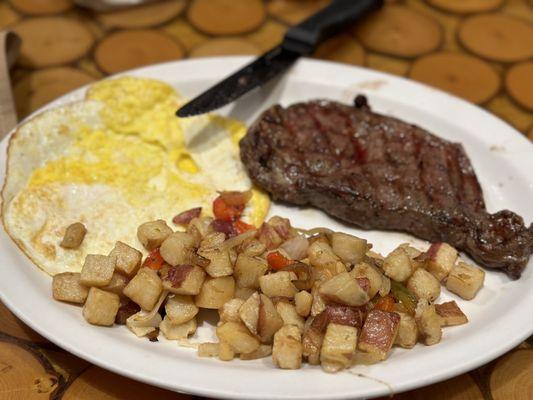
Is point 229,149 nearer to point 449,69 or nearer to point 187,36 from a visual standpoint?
point 187,36

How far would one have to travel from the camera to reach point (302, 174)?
2.90m

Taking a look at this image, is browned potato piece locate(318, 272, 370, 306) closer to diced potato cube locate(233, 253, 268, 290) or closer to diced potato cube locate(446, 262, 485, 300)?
diced potato cube locate(233, 253, 268, 290)

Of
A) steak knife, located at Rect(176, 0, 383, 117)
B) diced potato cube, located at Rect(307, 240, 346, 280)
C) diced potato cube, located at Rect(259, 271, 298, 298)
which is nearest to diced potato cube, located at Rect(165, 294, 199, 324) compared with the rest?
diced potato cube, located at Rect(259, 271, 298, 298)

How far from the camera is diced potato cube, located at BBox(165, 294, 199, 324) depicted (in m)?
2.40

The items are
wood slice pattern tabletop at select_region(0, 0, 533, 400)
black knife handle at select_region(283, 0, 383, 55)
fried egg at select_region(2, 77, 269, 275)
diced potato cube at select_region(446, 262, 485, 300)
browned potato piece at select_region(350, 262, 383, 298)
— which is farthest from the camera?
wood slice pattern tabletop at select_region(0, 0, 533, 400)

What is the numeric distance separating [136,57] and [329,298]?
6.94 feet

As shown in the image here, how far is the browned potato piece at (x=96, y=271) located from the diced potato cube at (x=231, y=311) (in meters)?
0.42

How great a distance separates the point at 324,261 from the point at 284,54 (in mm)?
1373

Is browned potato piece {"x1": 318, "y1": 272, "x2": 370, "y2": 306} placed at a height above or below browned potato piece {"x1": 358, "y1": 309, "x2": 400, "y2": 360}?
above

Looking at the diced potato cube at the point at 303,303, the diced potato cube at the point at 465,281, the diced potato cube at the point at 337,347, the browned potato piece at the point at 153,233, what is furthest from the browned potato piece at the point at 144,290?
the diced potato cube at the point at 465,281

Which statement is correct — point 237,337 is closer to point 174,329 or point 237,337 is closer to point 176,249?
point 174,329

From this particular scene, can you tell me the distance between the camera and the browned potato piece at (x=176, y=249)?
2.50 metres

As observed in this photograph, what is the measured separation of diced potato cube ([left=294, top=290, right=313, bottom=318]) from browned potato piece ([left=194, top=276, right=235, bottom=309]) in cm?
25

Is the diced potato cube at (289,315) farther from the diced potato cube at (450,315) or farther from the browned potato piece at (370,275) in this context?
the diced potato cube at (450,315)
